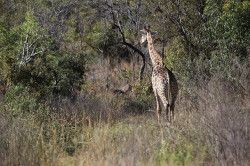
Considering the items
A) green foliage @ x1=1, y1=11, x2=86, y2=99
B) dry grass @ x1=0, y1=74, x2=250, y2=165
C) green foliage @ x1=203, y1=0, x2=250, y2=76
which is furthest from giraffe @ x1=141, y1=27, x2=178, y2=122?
green foliage @ x1=1, y1=11, x2=86, y2=99

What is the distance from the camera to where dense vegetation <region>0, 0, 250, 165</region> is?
7293mm

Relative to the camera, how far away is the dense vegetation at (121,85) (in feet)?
23.9

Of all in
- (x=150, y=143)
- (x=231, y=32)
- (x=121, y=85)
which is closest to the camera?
(x=150, y=143)

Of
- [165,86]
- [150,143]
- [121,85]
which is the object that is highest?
[121,85]

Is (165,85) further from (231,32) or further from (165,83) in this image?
(231,32)

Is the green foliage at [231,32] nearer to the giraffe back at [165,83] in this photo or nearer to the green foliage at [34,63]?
the giraffe back at [165,83]

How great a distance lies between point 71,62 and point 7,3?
1175 centimetres

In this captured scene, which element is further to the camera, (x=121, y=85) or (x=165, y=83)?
(x=121, y=85)

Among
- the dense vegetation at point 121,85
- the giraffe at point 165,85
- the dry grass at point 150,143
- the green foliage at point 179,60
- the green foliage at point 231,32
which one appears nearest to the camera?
the dry grass at point 150,143

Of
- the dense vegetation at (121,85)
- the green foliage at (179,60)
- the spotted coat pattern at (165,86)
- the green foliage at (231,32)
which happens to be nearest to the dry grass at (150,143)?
→ the dense vegetation at (121,85)

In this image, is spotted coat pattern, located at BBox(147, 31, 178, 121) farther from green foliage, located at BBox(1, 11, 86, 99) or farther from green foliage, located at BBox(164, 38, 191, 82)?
green foliage, located at BBox(1, 11, 86, 99)

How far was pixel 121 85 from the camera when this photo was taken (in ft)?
76.0

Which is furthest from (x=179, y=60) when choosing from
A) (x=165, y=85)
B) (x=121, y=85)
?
(x=121, y=85)

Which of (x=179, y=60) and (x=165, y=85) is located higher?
(x=179, y=60)
